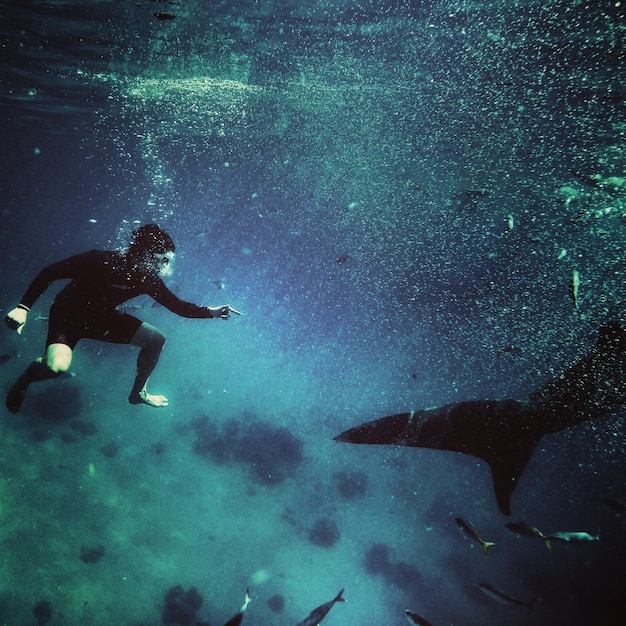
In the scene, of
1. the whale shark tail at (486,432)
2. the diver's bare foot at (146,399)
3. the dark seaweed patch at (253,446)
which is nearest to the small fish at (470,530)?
the whale shark tail at (486,432)

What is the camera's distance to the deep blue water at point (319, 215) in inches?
319

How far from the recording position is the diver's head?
15.8ft

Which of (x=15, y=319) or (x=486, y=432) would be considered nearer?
(x=15, y=319)

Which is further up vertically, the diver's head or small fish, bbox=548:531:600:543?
the diver's head

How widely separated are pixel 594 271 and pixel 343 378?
50.4 m

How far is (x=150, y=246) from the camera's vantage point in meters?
4.84

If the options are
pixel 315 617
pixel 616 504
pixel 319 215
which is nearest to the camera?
pixel 315 617

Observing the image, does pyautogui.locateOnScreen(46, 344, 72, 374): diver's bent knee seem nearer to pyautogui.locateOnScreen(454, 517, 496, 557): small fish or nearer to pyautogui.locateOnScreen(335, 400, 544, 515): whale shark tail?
pyautogui.locateOnScreen(335, 400, 544, 515): whale shark tail

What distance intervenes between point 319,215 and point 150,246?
2459 cm

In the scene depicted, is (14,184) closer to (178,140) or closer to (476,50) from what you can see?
(178,140)

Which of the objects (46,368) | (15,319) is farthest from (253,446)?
(15,319)

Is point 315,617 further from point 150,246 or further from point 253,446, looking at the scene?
point 253,446

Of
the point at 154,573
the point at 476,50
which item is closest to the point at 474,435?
the point at 476,50

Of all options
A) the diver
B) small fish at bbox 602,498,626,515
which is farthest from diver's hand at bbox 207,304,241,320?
small fish at bbox 602,498,626,515
